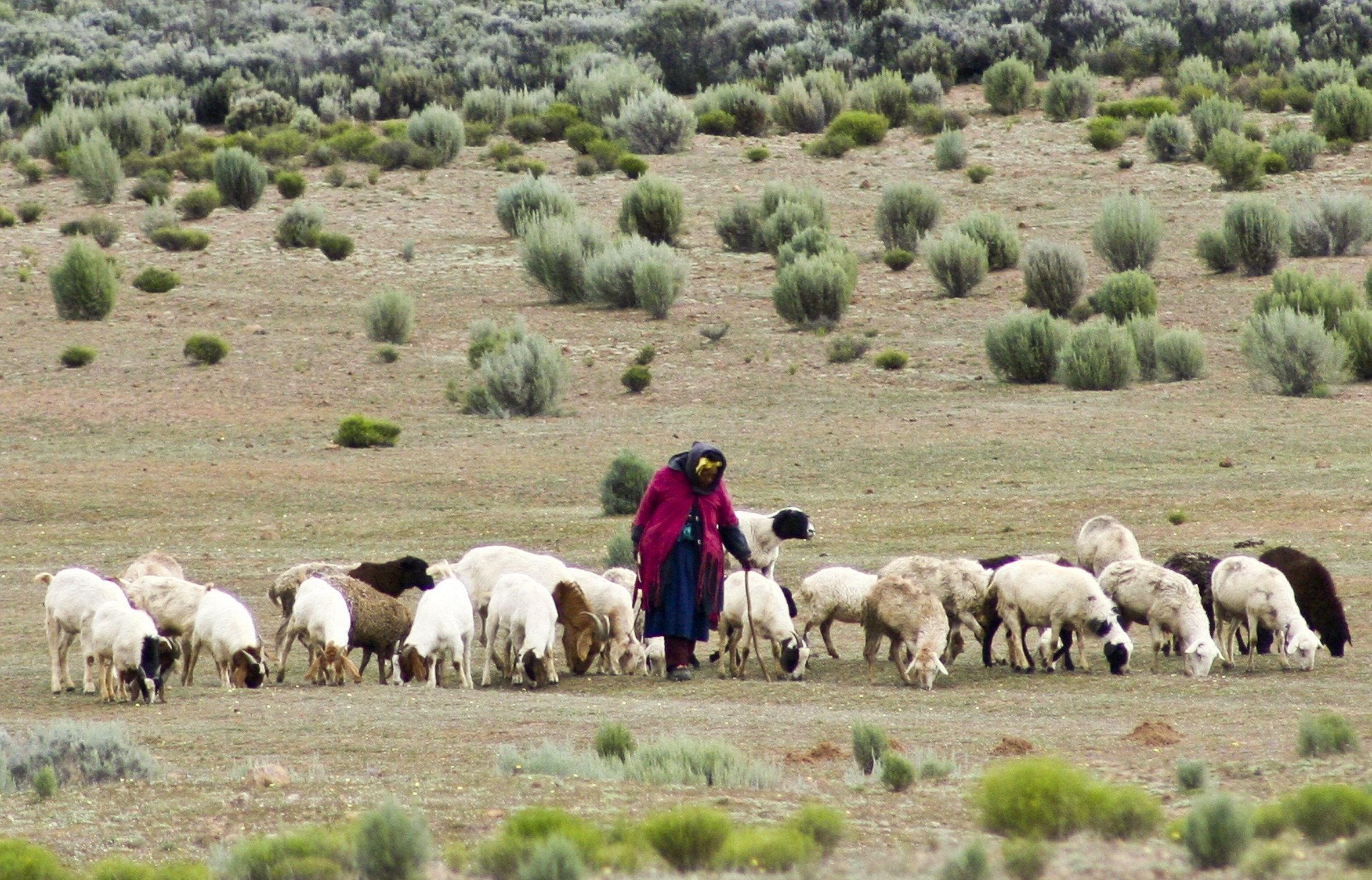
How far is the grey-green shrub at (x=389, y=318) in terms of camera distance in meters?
32.7

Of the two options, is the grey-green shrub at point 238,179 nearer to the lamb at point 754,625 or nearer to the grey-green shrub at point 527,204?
the grey-green shrub at point 527,204

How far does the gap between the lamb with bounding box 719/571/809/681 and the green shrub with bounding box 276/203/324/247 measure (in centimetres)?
2664

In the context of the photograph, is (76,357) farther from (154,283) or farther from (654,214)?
(654,214)

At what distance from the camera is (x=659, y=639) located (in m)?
14.3

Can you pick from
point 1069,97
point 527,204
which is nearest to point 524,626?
point 527,204

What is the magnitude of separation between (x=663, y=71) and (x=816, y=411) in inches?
1327

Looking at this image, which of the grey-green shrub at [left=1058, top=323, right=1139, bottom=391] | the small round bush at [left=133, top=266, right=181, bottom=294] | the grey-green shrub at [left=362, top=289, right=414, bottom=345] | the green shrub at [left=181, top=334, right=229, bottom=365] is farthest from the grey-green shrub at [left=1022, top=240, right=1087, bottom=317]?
the small round bush at [left=133, top=266, right=181, bottom=294]

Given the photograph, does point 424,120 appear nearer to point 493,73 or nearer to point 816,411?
point 493,73

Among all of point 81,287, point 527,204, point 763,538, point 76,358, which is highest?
point 527,204

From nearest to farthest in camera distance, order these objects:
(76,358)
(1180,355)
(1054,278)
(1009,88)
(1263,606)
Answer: (1263,606) → (1180,355) → (76,358) → (1054,278) → (1009,88)

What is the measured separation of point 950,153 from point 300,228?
16.7 metres

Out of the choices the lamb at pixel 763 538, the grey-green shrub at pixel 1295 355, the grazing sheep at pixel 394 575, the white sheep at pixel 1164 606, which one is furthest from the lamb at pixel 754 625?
the grey-green shrub at pixel 1295 355

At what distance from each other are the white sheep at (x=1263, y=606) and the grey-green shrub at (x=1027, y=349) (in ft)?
54.5

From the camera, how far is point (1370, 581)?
56.0 ft
